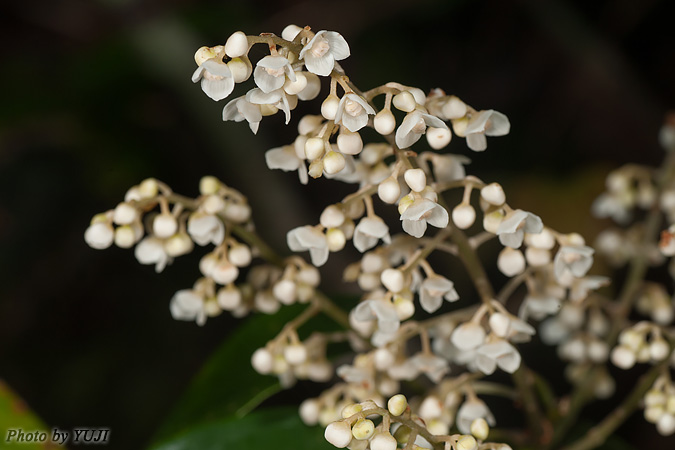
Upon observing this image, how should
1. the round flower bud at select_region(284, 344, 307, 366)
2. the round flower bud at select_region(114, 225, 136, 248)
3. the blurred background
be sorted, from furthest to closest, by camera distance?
the blurred background, the round flower bud at select_region(284, 344, 307, 366), the round flower bud at select_region(114, 225, 136, 248)

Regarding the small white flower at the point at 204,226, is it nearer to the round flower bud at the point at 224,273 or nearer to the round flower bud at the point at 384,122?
the round flower bud at the point at 224,273

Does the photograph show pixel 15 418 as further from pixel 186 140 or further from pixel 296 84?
pixel 186 140

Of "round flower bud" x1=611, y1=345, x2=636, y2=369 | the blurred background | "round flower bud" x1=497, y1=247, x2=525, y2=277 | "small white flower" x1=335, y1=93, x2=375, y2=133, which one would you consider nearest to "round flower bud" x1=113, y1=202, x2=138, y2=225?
"small white flower" x1=335, y1=93, x2=375, y2=133

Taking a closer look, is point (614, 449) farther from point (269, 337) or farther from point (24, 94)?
point (24, 94)

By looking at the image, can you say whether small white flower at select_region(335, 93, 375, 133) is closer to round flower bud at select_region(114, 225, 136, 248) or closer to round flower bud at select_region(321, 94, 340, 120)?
round flower bud at select_region(321, 94, 340, 120)

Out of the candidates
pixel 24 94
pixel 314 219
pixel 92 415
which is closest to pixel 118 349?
pixel 92 415

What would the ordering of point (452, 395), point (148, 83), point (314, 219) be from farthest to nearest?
point (148, 83) < point (314, 219) < point (452, 395)
